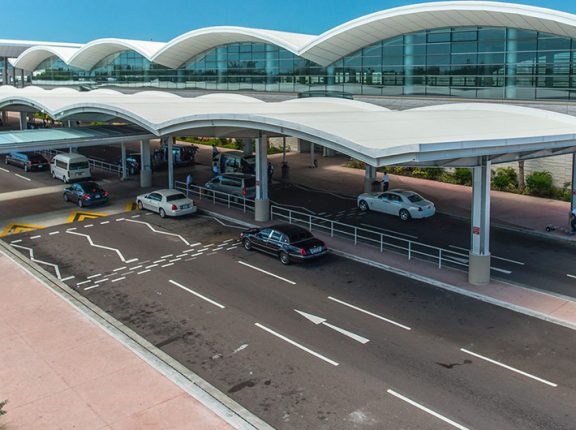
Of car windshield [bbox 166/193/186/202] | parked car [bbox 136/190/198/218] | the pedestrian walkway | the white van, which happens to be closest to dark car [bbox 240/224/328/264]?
parked car [bbox 136/190/198/218]

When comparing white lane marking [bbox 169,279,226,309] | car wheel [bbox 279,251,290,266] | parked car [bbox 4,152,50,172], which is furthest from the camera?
parked car [bbox 4,152,50,172]

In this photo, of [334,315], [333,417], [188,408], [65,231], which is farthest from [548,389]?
[65,231]

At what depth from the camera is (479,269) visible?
1933cm

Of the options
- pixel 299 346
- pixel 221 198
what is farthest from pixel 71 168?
pixel 299 346

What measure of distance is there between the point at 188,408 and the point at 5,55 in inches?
3505

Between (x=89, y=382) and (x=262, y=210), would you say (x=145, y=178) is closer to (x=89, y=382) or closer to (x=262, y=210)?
(x=262, y=210)

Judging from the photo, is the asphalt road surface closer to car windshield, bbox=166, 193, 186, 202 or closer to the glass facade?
car windshield, bbox=166, 193, 186, 202

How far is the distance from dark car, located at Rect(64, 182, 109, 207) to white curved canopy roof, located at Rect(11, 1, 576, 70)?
67.0 ft

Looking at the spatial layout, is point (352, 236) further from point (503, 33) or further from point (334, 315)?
point (503, 33)

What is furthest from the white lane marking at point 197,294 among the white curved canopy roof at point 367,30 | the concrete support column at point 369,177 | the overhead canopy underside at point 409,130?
the white curved canopy roof at point 367,30

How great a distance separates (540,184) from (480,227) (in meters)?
16.0

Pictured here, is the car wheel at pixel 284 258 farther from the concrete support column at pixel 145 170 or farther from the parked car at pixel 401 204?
the concrete support column at pixel 145 170

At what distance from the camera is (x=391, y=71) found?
42.2 metres

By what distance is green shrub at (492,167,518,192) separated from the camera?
114ft
